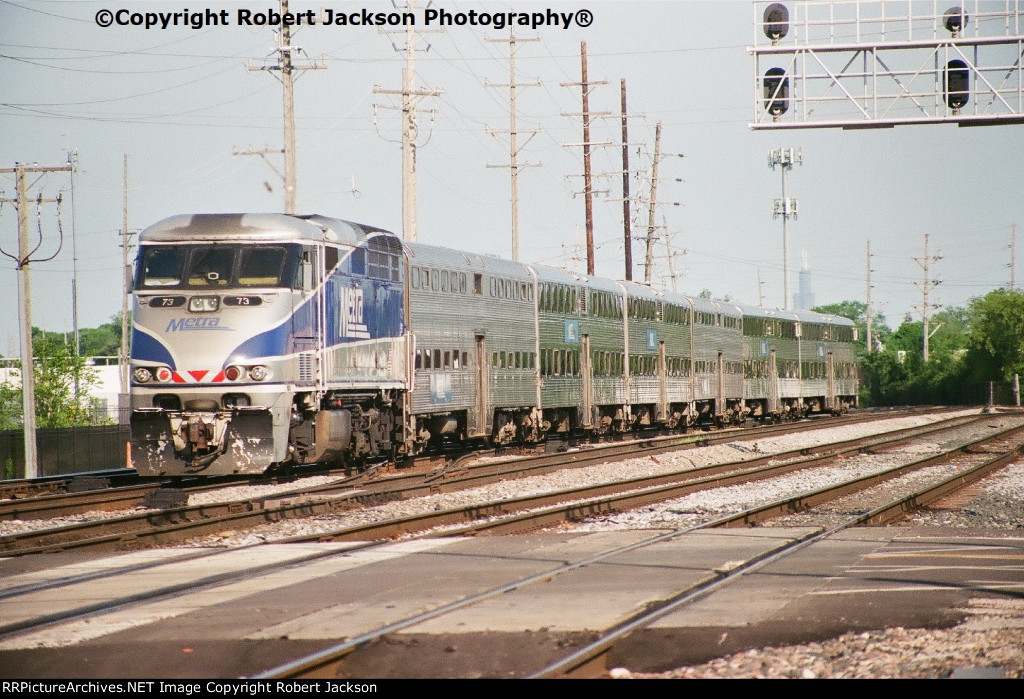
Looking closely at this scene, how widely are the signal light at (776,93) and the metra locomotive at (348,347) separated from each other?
716 centimetres

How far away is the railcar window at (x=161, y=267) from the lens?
61.1 ft

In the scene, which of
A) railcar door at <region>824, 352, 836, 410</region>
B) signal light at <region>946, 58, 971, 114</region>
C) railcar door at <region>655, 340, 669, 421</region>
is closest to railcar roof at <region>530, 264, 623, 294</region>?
railcar door at <region>655, 340, 669, 421</region>

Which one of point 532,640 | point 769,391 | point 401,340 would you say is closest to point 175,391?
point 401,340

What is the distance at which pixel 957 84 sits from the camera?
21.8 metres

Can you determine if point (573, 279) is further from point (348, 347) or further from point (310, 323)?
point (310, 323)

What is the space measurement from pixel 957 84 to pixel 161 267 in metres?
13.8

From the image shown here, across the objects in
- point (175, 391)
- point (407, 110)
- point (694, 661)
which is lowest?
point (694, 661)

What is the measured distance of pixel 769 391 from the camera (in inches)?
2000

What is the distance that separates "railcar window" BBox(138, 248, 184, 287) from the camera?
18.6 metres

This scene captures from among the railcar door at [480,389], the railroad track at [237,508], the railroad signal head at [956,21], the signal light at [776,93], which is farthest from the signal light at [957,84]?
the railcar door at [480,389]

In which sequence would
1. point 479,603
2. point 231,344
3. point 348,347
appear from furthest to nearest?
point 348,347, point 231,344, point 479,603

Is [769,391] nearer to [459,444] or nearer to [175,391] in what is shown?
[459,444]

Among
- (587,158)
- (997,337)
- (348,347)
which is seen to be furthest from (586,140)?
(997,337)

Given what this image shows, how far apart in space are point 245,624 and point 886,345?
128m
